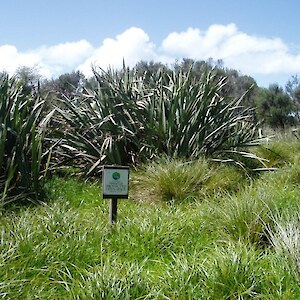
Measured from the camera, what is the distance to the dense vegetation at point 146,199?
13.0 feet

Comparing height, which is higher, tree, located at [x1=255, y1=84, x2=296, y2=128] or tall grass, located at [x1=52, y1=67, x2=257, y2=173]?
tree, located at [x1=255, y1=84, x2=296, y2=128]

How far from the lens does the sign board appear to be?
5.68m

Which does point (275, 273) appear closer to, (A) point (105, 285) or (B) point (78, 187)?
(A) point (105, 285)

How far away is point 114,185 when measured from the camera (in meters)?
5.75

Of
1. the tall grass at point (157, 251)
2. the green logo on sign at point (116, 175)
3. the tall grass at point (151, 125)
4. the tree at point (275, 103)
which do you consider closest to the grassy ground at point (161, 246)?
the tall grass at point (157, 251)

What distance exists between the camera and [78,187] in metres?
7.88

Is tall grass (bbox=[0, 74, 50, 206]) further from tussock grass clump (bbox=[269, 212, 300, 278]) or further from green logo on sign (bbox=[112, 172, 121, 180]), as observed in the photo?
tussock grass clump (bbox=[269, 212, 300, 278])

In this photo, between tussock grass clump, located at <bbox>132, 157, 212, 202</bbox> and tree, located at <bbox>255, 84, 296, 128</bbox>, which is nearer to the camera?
tussock grass clump, located at <bbox>132, 157, 212, 202</bbox>

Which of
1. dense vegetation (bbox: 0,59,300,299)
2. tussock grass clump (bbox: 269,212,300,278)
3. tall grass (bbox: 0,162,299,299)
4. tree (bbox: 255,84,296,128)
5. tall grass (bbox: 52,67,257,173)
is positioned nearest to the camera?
tall grass (bbox: 0,162,299,299)

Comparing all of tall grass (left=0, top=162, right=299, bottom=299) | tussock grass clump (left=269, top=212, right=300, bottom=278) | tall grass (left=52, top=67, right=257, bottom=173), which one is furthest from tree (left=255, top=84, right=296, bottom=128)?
tussock grass clump (left=269, top=212, right=300, bottom=278)

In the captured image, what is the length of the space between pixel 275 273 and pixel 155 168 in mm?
3738

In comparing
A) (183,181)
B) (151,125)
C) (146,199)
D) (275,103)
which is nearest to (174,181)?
(183,181)

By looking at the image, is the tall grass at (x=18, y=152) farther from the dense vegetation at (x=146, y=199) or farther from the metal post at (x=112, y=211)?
the metal post at (x=112, y=211)

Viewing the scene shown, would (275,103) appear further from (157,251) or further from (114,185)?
(157,251)
